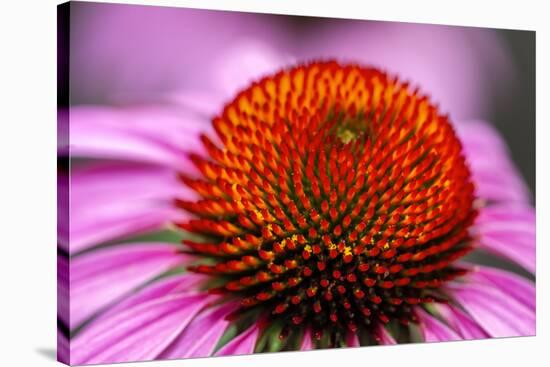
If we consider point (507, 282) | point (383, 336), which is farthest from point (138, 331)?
point (507, 282)

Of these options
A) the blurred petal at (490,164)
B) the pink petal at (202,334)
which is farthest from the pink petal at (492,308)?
the pink petal at (202,334)

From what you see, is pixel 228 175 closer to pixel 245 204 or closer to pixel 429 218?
pixel 245 204

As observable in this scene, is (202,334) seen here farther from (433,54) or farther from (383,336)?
(433,54)

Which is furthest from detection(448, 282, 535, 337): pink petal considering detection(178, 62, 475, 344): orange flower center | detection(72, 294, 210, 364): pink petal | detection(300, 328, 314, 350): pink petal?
detection(72, 294, 210, 364): pink petal

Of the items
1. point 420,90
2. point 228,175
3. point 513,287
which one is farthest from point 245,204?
point 513,287

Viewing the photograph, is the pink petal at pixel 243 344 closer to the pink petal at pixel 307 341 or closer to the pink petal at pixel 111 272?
the pink petal at pixel 307 341
